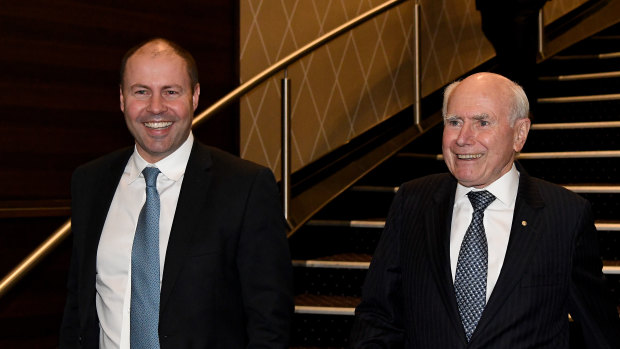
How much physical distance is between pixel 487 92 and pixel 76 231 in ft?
3.35

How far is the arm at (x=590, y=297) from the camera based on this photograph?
1883 millimetres

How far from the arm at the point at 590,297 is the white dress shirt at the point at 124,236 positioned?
93 centimetres

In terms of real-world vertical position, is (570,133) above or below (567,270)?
above

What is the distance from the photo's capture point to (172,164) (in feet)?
6.31

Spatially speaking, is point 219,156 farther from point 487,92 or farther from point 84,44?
point 84,44

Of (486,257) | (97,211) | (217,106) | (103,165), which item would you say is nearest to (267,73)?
(217,106)

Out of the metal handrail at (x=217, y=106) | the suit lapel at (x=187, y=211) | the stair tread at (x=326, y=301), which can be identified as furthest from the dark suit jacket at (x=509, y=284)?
the stair tread at (x=326, y=301)

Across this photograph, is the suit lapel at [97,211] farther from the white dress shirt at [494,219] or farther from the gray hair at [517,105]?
the gray hair at [517,105]

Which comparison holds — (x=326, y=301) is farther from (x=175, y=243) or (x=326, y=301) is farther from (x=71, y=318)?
(x=175, y=243)

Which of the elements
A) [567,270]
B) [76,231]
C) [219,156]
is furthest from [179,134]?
[567,270]

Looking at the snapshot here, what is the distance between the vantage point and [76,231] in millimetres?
1950

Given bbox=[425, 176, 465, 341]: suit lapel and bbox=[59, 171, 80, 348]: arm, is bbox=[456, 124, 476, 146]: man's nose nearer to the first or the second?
bbox=[425, 176, 465, 341]: suit lapel

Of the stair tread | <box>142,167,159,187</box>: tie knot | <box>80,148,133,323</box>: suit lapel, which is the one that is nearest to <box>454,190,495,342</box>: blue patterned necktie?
<box>142,167,159,187</box>: tie knot

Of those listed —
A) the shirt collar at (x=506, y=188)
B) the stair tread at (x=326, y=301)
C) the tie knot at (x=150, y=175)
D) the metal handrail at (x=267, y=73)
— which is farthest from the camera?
the stair tread at (x=326, y=301)
